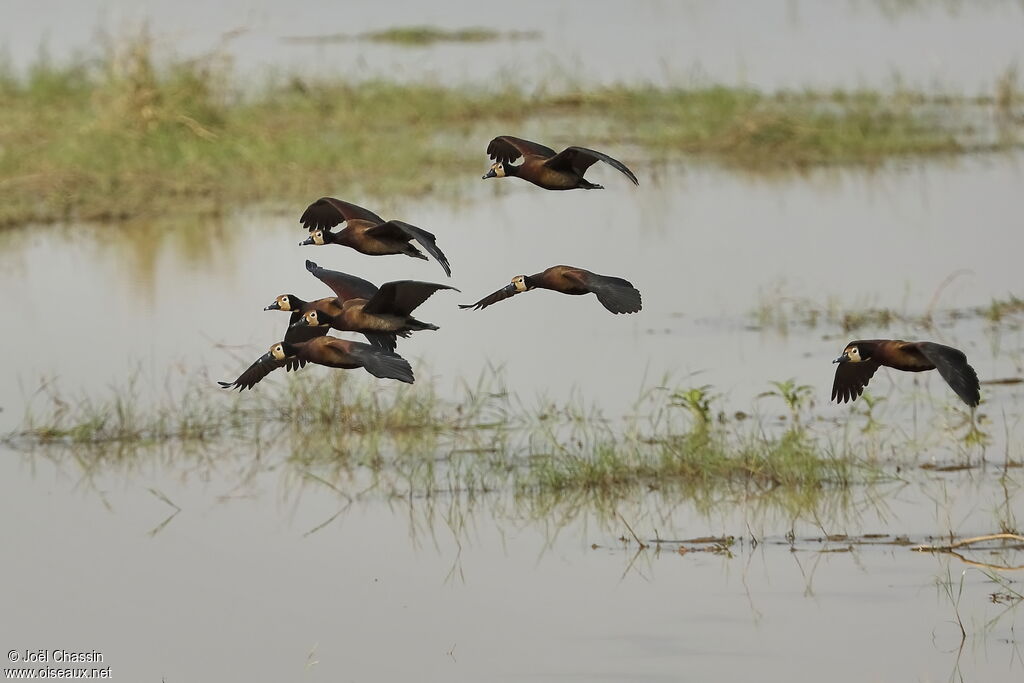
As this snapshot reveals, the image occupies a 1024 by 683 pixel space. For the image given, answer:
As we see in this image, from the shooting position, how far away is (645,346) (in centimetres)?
1107

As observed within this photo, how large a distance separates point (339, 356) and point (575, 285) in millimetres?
663

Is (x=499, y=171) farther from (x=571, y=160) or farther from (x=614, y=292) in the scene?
(x=614, y=292)

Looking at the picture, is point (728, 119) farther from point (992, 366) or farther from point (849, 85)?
point (992, 366)

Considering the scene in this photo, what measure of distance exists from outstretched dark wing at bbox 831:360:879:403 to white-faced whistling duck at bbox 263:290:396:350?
1.29m

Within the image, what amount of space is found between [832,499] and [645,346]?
301 cm

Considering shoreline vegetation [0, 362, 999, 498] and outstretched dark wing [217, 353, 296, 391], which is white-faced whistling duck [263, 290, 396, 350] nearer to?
outstretched dark wing [217, 353, 296, 391]

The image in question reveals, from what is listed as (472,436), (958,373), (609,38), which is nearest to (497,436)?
(472,436)

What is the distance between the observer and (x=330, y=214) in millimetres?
5832

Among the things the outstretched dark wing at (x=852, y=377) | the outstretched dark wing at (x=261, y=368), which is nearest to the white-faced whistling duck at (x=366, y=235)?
the outstretched dark wing at (x=261, y=368)

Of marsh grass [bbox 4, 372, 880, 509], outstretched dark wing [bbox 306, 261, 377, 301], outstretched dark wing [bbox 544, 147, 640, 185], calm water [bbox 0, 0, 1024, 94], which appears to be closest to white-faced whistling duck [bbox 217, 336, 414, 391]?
outstretched dark wing [bbox 306, 261, 377, 301]

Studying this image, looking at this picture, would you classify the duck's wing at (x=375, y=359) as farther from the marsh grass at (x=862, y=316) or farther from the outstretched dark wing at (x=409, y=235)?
the marsh grass at (x=862, y=316)

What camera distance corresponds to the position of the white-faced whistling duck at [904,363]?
5.00m

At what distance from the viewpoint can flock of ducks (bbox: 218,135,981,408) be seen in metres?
4.98

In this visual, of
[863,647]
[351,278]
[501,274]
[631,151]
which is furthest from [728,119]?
[351,278]
